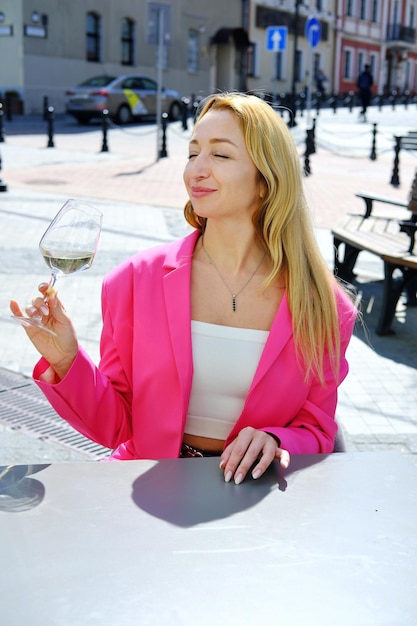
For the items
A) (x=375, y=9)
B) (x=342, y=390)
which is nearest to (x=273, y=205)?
(x=342, y=390)

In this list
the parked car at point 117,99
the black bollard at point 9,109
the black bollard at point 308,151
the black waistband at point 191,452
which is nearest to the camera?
the black waistband at point 191,452

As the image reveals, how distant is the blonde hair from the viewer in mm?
2012

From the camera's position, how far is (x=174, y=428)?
80.6 inches

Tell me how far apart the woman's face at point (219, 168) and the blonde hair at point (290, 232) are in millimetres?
24

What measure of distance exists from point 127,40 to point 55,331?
34.3 meters

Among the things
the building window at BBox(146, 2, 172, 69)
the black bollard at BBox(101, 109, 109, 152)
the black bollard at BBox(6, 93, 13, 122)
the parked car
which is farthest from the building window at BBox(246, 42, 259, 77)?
the building window at BBox(146, 2, 172, 69)

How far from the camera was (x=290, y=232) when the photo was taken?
2.11 meters

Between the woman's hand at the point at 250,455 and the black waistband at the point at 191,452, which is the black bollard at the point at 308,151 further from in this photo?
the woman's hand at the point at 250,455

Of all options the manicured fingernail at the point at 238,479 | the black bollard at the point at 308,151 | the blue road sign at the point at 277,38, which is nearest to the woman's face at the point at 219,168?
the manicured fingernail at the point at 238,479

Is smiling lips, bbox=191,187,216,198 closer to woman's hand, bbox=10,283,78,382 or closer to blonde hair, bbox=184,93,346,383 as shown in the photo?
blonde hair, bbox=184,93,346,383

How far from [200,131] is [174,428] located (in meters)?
0.70

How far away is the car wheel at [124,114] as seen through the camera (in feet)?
83.8

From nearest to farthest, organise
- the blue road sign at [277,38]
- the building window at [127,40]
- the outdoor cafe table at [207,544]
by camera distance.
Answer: the outdoor cafe table at [207,544], the blue road sign at [277,38], the building window at [127,40]

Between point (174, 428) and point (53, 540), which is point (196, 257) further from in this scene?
point (53, 540)
